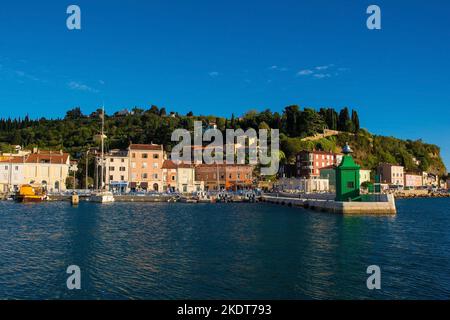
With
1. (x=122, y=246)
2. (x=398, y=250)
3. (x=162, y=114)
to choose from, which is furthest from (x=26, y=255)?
(x=162, y=114)

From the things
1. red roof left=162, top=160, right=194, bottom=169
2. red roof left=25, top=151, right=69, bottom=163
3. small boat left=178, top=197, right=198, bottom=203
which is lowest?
small boat left=178, top=197, right=198, bottom=203

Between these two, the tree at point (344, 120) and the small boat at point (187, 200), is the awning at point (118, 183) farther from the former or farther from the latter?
the tree at point (344, 120)

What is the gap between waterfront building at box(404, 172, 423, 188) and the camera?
434 ft

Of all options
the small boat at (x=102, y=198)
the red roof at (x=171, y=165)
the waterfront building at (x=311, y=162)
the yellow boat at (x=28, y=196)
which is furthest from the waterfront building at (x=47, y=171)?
the waterfront building at (x=311, y=162)

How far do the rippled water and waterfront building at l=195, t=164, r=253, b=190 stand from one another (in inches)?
2441

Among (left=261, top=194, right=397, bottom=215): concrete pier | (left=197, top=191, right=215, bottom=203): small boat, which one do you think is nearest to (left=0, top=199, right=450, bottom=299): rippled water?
(left=261, top=194, right=397, bottom=215): concrete pier

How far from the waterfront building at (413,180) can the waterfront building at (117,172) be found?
9189 centimetres

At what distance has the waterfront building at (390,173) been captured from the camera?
12331cm

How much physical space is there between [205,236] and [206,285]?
A: 45.2 feet

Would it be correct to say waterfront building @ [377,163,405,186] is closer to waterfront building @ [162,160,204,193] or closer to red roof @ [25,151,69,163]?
waterfront building @ [162,160,204,193]

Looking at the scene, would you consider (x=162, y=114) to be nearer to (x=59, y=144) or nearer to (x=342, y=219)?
(x=59, y=144)

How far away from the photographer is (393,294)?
15.5 meters

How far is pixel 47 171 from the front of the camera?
91.0 metres

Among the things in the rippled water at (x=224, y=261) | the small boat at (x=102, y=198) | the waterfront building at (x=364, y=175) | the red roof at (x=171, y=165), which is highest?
the red roof at (x=171, y=165)
